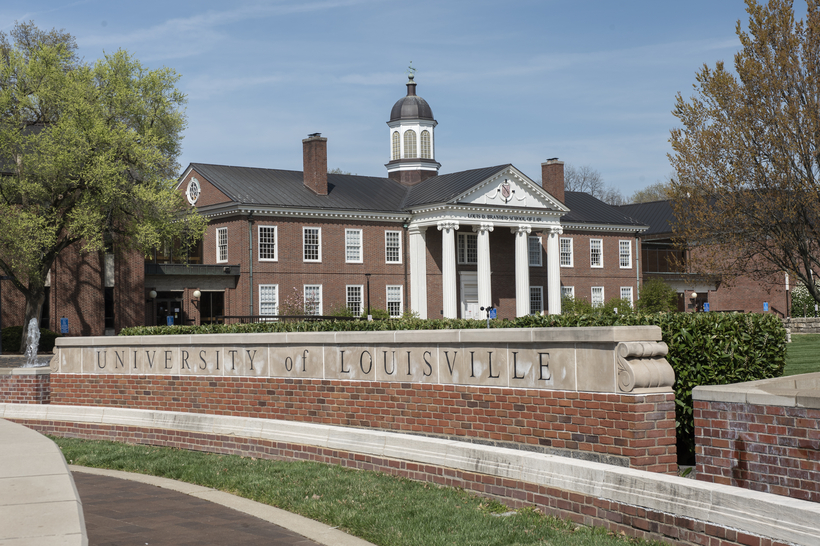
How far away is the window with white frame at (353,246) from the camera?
47.6 metres

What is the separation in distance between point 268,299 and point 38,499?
38.3m

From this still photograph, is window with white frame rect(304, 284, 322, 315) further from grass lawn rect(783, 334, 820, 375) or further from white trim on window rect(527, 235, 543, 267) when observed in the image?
grass lawn rect(783, 334, 820, 375)

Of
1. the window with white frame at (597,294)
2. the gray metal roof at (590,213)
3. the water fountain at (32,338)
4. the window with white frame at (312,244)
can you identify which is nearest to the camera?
the water fountain at (32,338)

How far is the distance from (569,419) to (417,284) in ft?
134

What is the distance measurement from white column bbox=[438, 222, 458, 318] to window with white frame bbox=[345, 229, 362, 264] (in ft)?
15.6

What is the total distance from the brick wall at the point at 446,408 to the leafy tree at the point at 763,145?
474 inches

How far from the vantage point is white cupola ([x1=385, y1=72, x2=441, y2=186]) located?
56.2 metres

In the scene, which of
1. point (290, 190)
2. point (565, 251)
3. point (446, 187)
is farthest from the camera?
point (565, 251)

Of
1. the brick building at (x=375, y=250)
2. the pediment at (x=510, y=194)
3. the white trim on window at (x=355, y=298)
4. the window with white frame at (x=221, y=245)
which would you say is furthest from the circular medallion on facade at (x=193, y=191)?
Result: the pediment at (x=510, y=194)

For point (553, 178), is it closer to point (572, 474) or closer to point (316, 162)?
point (316, 162)

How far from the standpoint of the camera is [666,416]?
808 centimetres

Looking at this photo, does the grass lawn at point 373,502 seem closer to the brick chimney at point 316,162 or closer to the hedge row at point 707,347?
the hedge row at point 707,347

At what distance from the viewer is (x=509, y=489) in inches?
316

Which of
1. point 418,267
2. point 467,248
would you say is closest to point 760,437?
point 418,267
